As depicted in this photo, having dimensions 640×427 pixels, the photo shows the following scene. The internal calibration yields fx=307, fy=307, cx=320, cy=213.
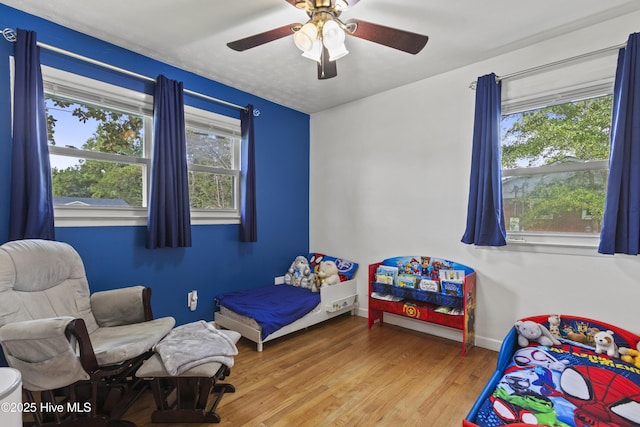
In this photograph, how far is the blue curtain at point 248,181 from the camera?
3.31 meters

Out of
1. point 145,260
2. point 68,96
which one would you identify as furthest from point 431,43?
point 145,260

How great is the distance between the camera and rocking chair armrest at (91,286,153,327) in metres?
2.12

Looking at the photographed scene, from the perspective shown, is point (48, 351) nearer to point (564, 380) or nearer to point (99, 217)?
point (99, 217)

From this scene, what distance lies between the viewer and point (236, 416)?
1795 mm

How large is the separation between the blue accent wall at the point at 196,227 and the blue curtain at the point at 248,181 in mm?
140

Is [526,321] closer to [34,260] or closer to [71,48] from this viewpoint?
[34,260]

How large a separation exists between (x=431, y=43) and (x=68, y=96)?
9.28 ft

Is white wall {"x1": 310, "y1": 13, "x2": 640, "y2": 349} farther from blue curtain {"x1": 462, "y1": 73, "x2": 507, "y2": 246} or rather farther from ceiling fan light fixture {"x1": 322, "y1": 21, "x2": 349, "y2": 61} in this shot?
ceiling fan light fixture {"x1": 322, "y1": 21, "x2": 349, "y2": 61}

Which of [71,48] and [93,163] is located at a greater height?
[71,48]

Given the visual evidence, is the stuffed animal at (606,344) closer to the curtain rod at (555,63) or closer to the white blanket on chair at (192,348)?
the curtain rod at (555,63)

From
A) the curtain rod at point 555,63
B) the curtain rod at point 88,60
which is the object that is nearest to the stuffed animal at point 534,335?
the curtain rod at point 555,63

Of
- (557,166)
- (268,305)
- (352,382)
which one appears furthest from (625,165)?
(268,305)

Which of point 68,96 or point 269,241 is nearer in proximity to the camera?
point 68,96

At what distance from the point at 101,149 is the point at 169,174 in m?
0.54
